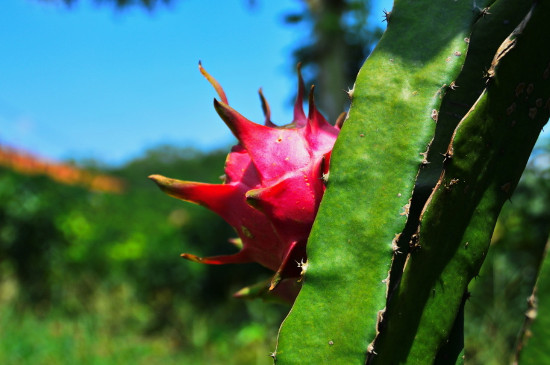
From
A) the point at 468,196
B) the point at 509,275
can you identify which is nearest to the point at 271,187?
the point at 468,196

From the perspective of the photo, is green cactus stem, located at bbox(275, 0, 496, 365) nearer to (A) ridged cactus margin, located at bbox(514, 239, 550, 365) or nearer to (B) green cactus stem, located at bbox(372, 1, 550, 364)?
(B) green cactus stem, located at bbox(372, 1, 550, 364)

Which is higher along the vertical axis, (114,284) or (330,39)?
(330,39)

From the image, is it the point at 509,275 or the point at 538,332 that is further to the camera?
the point at 509,275

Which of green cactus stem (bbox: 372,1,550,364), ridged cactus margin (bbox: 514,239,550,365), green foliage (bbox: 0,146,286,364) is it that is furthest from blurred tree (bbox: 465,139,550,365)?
green cactus stem (bbox: 372,1,550,364)

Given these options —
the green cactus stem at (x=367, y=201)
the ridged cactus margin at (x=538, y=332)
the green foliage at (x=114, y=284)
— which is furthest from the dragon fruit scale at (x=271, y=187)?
the green foliage at (x=114, y=284)

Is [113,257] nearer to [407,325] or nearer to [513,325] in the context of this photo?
[513,325]

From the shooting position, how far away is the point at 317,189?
2.30 ft

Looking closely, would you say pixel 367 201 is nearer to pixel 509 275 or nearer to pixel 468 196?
pixel 468 196

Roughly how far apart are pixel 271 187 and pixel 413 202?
181 millimetres

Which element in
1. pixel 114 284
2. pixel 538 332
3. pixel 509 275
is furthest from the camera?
pixel 114 284

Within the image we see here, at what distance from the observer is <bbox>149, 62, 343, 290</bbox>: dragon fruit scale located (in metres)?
0.69

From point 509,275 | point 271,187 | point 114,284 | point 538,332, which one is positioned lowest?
point 114,284

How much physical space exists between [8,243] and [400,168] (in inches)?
260

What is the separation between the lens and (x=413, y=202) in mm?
708
